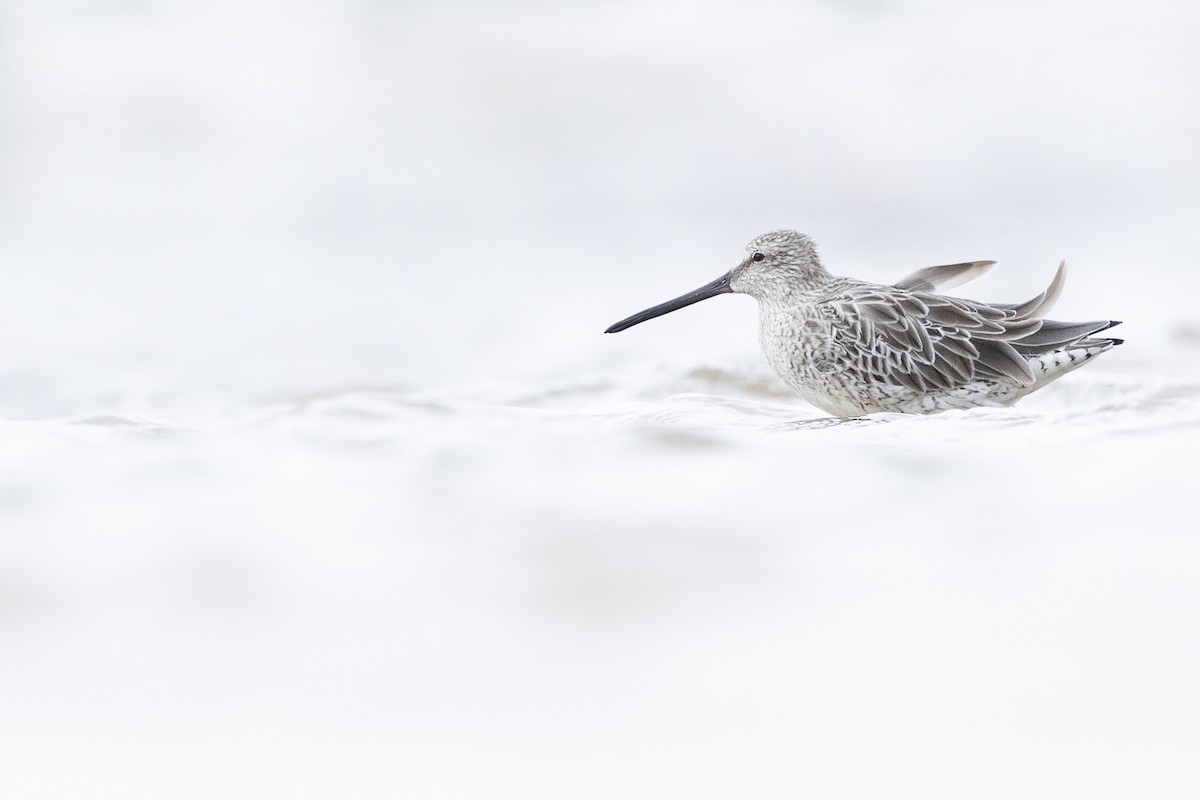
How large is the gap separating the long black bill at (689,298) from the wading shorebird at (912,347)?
38 cm

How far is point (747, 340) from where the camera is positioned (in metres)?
8.76

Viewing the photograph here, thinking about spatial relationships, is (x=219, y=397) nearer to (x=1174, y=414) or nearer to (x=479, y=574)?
(x=479, y=574)

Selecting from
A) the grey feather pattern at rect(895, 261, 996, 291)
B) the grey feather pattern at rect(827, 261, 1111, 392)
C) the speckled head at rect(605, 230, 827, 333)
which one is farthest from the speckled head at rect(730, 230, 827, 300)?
the grey feather pattern at rect(895, 261, 996, 291)

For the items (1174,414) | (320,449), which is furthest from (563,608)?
(1174,414)

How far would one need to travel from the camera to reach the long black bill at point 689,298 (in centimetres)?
726

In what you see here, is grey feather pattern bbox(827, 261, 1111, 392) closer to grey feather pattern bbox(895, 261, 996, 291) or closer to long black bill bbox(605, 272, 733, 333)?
grey feather pattern bbox(895, 261, 996, 291)

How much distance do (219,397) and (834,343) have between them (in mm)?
3406

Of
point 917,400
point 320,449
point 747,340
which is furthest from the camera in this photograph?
point 747,340

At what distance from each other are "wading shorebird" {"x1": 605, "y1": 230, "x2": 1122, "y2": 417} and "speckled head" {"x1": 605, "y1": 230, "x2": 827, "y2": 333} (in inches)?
1.2

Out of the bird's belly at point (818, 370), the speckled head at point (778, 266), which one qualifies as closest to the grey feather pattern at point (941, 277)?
the speckled head at point (778, 266)

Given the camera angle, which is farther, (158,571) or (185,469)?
(185,469)

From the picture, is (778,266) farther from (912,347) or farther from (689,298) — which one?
(912,347)

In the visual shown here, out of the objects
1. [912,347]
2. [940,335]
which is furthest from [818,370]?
[940,335]

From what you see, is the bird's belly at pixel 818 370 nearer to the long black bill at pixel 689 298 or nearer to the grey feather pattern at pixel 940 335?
the grey feather pattern at pixel 940 335
